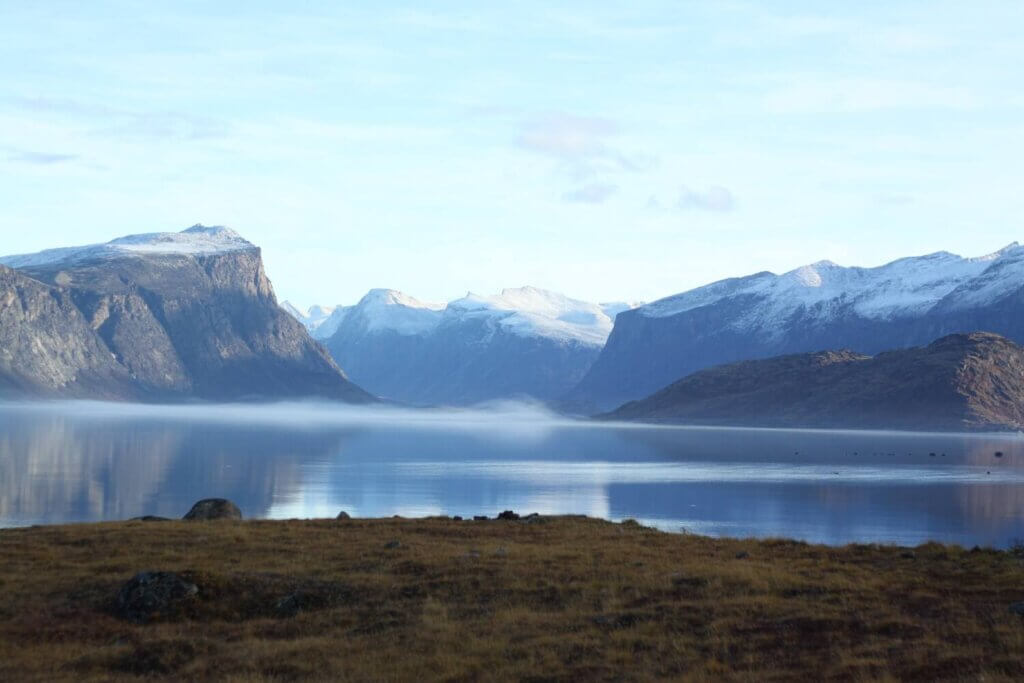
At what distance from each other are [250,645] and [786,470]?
145168 mm

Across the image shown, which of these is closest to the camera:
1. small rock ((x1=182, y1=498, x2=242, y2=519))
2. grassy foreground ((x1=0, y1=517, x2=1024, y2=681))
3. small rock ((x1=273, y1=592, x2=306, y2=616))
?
grassy foreground ((x1=0, y1=517, x2=1024, y2=681))

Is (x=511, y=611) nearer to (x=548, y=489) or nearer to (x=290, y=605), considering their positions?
(x=290, y=605)

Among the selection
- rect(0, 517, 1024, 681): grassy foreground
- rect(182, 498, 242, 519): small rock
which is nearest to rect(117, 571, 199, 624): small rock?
rect(0, 517, 1024, 681): grassy foreground

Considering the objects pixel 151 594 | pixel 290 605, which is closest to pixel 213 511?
pixel 151 594

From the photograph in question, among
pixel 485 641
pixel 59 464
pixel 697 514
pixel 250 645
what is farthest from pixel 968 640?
pixel 59 464

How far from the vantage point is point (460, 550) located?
41.9 meters

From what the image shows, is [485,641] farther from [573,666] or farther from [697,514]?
[697,514]

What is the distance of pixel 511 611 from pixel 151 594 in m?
9.67

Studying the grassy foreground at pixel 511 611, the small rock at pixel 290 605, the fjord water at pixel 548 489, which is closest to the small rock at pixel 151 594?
the grassy foreground at pixel 511 611

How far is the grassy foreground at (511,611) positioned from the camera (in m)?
26.5

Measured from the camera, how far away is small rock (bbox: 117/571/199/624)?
32406 mm

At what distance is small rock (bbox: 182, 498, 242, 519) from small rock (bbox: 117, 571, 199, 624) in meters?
26.2

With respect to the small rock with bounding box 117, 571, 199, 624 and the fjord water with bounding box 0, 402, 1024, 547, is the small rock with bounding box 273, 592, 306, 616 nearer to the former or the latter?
the small rock with bounding box 117, 571, 199, 624

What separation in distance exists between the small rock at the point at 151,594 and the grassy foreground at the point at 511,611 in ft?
1.21
